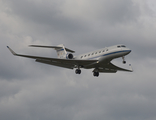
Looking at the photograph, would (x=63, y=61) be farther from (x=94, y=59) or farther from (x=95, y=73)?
(x=95, y=73)

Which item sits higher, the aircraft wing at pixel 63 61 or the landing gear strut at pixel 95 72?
Answer: the aircraft wing at pixel 63 61

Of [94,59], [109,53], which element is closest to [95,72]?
[94,59]

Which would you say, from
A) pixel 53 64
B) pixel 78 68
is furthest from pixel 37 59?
pixel 78 68

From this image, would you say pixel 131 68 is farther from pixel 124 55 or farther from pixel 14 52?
pixel 14 52

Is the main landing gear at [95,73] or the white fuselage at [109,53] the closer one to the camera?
the white fuselage at [109,53]

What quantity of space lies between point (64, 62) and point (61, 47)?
591 centimetres

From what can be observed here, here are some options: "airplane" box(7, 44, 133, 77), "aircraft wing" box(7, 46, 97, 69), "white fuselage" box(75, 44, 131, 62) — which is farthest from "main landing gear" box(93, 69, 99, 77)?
"white fuselage" box(75, 44, 131, 62)

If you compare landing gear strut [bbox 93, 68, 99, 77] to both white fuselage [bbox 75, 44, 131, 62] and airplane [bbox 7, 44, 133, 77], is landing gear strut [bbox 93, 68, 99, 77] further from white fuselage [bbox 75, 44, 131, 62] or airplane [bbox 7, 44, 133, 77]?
white fuselage [bbox 75, 44, 131, 62]

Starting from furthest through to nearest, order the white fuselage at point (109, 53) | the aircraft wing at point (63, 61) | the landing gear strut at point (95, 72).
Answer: the landing gear strut at point (95, 72) < the aircraft wing at point (63, 61) < the white fuselage at point (109, 53)

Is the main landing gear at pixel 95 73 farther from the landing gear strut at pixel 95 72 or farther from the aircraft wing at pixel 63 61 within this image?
the aircraft wing at pixel 63 61

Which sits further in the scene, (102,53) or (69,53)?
(69,53)

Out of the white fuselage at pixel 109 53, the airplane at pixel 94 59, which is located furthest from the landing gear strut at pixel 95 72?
the white fuselage at pixel 109 53

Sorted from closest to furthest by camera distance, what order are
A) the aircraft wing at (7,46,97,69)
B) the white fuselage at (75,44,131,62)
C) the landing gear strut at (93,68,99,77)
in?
the white fuselage at (75,44,131,62) → the aircraft wing at (7,46,97,69) → the landing gear strut at (93,68,99,77)

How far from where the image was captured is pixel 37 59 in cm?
4559
